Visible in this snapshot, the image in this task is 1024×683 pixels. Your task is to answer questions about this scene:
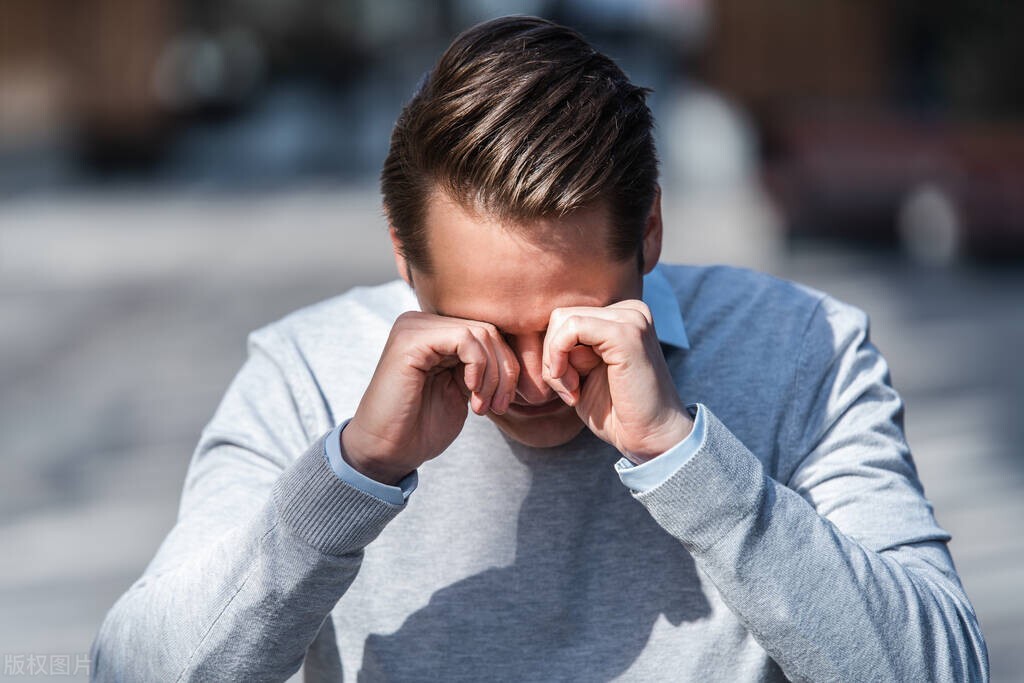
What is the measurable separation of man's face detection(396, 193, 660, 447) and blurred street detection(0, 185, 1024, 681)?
280cm

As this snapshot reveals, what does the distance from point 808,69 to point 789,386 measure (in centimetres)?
1535

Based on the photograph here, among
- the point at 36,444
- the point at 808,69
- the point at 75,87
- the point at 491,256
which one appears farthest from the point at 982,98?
the point at 491,256

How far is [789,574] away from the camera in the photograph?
1666 mm

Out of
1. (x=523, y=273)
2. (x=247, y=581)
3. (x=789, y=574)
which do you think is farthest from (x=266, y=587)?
(x=789, y=574)

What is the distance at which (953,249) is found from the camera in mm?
11375

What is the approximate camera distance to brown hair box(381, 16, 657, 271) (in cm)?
174

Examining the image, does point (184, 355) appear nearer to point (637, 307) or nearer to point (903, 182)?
point (903, 182)

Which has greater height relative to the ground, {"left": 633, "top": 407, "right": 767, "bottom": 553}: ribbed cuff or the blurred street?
{"left": 633, "top": 407, "right": 767, "bottom": 553}: ribbed cuff

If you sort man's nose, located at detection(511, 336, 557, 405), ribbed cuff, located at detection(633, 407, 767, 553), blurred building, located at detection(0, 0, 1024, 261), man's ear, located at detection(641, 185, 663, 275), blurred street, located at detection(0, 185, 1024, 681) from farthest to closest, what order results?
blurred building, located at detection(0, 0, 1024, 261)
blurred street, located at detection(0, 185, 1024, 681)
man's ear, located at detection(641, 185, 663, 275)
man's nose, located at detection(511, 336, 557, 405)
ribbed cuff, located at detection(633, 407, 767, 553)

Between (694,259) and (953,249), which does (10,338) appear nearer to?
(694,259)

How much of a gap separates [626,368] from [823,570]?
0.36m

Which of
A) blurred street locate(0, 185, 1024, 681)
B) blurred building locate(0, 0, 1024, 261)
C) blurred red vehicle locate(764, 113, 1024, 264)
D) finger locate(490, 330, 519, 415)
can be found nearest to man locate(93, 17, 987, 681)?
finger locate(490, 330, 519, 415)

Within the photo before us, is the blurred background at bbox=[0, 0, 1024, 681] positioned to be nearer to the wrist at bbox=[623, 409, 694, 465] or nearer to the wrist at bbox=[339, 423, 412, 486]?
the wrist at bbox=[623, 409, 694, 465]

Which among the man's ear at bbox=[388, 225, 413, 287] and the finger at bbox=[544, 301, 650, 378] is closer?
the finger at bbox=[544, 301, 650, 378]
